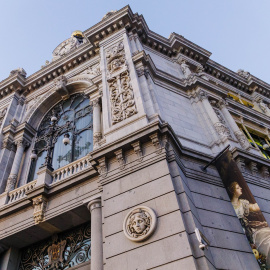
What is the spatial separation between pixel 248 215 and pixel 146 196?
12.0 ft

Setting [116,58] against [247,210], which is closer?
[247,210]

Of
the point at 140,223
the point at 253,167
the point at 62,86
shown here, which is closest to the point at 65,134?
the point at 62,86

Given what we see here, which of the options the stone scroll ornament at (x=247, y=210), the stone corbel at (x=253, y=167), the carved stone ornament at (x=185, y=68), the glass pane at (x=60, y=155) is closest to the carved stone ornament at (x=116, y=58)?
the carved stone ornament at (x=185, y=68)

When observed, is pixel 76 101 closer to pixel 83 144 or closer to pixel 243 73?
pixel 83 144

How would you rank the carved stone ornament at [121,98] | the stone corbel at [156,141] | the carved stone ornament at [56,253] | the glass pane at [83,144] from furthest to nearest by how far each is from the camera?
the glass pane at [83,144] → the carved stone ornament at [121,98] → the carved stone ornament at [56,253] → the stone corbel at [156,141]

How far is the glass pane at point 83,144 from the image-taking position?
576 inches

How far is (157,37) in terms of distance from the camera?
20156mm

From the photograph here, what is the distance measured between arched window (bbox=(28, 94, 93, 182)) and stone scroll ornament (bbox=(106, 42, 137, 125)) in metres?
2.88

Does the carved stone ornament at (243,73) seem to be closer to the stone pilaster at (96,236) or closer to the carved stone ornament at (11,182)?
the stone pilaster at (96,236)

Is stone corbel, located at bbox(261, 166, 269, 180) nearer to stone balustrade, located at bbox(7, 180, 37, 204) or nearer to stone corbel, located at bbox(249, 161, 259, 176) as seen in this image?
stone corbel, located at bbox(249, 161, 259, 176)

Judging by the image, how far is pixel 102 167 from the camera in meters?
10.2

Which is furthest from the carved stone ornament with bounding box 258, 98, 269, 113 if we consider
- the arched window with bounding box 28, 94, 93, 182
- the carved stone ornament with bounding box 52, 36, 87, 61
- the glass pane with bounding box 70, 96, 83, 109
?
the carved stone ornament with bounding box 52, 36, 87, 61

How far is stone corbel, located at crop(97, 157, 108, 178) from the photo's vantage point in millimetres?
10014

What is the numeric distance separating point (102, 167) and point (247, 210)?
5.22 m
